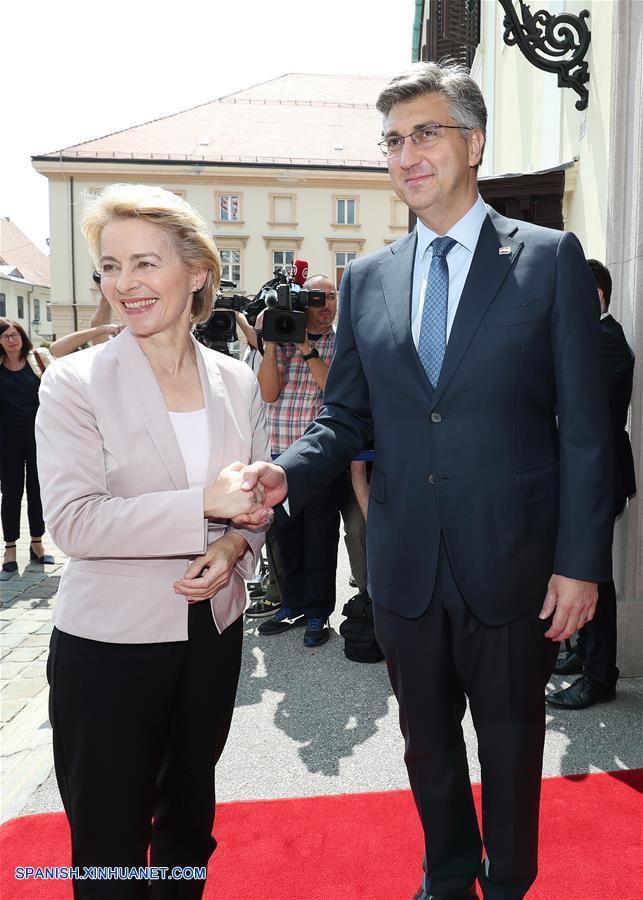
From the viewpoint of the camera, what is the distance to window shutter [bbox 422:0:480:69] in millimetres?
11594

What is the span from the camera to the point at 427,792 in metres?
2.27

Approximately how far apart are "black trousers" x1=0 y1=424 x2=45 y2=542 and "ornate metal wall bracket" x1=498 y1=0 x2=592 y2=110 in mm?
4987

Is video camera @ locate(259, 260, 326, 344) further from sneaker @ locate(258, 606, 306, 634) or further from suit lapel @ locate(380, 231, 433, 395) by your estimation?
suit lapel @ locate(380, 231, 433, 395)

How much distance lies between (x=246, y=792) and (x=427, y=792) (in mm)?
1175

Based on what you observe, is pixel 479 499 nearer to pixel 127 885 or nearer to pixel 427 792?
pixel 427 792

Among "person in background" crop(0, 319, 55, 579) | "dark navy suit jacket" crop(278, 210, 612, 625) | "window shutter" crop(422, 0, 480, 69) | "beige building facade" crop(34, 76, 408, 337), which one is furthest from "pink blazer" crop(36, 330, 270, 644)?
"beige building facade" crop(34, 76, 408, 337)

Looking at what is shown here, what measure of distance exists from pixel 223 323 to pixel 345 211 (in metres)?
33.4

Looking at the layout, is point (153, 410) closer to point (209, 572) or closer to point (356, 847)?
point (209, 572)

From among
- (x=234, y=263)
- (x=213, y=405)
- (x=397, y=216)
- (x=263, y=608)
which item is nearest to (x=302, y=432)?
(x=263, y=608)

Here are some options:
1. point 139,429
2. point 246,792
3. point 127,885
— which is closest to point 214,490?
point 139,429

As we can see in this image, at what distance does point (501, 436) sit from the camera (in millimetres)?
2027

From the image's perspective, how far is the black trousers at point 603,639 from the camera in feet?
12.7

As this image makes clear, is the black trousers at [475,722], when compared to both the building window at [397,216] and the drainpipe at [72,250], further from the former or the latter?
the drainpipe at [72,250]

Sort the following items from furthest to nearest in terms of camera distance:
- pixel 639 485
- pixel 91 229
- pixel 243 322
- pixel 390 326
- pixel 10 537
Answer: pixel 10 537 → pixel 243 322 → pixel 639 485 → pixel 390 326 → pixel 91 229
